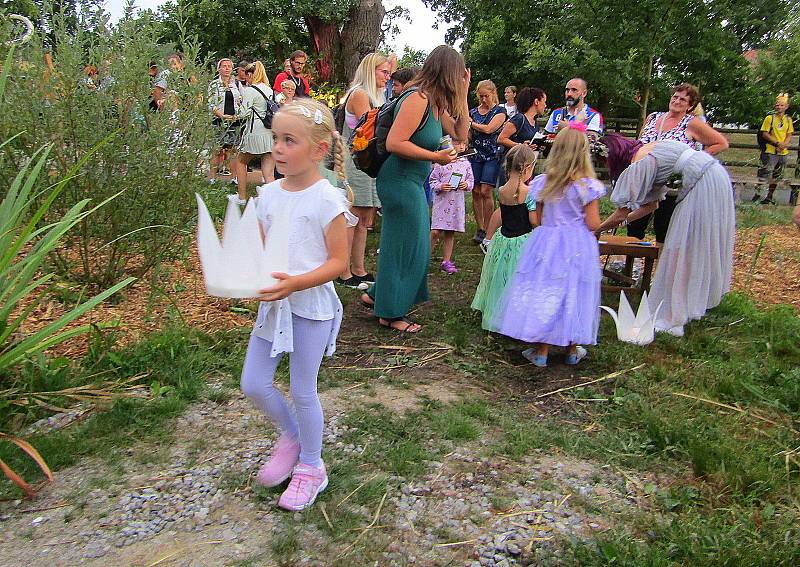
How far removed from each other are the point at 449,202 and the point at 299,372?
4186mm

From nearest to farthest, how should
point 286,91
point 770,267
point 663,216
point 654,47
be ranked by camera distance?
1. point 663,216
2. point 770,267
3. point 286,91
4. point 654,47

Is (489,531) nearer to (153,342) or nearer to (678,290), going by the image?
(153,342)

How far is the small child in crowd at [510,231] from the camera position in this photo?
4863 mm

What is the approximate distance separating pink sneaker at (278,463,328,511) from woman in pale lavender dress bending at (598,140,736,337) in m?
3.11

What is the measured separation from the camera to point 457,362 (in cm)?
436

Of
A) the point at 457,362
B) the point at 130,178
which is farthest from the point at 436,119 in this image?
the point at 130,178

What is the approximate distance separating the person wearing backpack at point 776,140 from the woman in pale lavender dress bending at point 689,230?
7.81m

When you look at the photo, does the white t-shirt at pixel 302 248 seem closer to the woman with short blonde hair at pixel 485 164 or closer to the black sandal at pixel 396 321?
the black sandal at pixel 396 321

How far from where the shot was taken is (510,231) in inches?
199

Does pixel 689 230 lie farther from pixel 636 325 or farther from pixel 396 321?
pixel 396 321

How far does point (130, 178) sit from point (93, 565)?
107 inches

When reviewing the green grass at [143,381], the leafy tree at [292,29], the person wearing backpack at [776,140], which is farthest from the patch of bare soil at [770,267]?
the leafy tree at [292,29]

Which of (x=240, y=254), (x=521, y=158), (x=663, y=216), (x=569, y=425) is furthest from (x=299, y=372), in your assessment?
(x=663, y=216)

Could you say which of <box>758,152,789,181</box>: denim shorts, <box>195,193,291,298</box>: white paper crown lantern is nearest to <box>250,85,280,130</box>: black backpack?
<box>195,193,291,298</box>: white paper crown lantern
